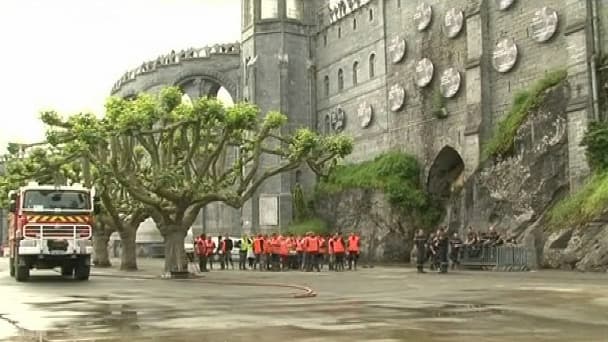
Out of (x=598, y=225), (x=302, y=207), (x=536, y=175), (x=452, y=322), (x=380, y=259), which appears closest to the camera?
(x=452, y=322)

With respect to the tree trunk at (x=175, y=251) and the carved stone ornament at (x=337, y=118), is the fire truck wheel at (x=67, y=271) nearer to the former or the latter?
the tree trunk at (x=175, y=251)

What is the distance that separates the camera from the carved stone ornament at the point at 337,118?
52062 mm

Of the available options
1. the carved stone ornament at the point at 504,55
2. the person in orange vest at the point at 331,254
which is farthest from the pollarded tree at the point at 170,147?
the carved stone ornament at the point at 504,55

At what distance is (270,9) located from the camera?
54.4m

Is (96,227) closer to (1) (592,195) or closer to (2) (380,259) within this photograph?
(2) (380,259)

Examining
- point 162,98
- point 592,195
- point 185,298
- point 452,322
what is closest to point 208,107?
point 162,98

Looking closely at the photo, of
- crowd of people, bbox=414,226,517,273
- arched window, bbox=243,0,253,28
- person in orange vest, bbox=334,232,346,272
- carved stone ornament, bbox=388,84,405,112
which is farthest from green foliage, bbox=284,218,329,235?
crowd of people, bbox=414,226,517,273

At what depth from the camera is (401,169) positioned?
4366 cm

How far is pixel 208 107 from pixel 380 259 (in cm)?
1809

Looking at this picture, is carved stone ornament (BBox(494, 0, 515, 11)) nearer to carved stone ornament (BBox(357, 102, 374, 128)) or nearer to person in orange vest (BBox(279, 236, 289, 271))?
carved stone ornament (BBox(357, 102, 374, 128))

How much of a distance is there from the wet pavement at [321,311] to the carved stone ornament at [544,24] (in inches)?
585

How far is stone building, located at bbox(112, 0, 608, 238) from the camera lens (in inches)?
1346

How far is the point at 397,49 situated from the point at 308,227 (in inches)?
464

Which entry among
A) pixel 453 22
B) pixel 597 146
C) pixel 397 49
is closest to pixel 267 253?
Result: pixel 597 146
